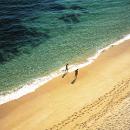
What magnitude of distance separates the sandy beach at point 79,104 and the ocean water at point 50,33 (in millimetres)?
2281

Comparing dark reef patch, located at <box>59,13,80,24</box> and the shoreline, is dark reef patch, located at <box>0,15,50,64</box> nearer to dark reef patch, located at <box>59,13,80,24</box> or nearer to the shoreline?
dark reef patch, located at <box>59,13,80,24</box>

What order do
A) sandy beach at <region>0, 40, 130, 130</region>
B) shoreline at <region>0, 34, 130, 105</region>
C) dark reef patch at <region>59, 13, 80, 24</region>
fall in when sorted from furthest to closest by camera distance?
dark reef patch at <region>59, 13, 80, 24</region>, shoreline at <region>0, 34, 130, 105</region>, sandy beach at <region>0, 40, 130, 130</region>

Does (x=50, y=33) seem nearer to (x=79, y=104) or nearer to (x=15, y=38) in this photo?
(x=15, y=38)

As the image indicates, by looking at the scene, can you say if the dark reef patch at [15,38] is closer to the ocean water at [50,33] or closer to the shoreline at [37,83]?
the ocean water at [50,33]

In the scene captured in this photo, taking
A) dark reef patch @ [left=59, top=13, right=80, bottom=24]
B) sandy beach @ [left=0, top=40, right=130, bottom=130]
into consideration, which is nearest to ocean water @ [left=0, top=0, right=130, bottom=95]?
dark reef patch @ [left=59, top=13, right=80, bottom=24]

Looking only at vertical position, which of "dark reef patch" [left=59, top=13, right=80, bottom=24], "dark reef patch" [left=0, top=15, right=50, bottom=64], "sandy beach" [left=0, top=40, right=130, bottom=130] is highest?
"dark reef patch" [left=59, top=13, right=80, bottom=24]

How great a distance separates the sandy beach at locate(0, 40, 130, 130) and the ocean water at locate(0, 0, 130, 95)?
2281mm

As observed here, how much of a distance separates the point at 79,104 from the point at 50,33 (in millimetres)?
13210

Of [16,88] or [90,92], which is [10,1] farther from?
[90,92]

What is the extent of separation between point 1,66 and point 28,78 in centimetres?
317

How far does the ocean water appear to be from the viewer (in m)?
29.8

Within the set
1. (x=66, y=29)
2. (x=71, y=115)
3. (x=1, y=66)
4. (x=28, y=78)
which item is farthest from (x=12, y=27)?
(x=71, y=115)

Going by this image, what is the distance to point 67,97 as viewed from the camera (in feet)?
84.1

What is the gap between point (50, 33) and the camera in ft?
118
